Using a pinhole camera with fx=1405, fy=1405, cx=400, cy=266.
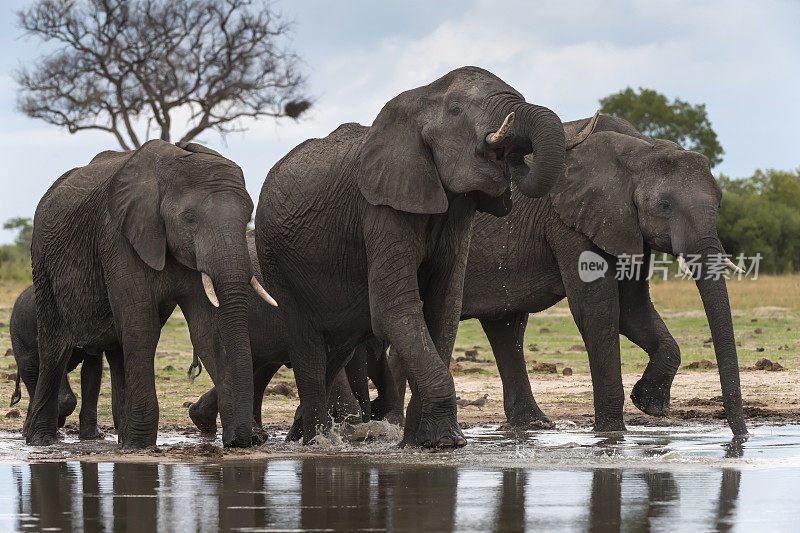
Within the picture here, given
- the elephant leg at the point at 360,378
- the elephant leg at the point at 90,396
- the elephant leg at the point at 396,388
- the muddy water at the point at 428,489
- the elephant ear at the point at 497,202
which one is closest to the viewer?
the muddy water at the point at 428,489

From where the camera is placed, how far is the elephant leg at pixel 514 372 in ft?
37.0

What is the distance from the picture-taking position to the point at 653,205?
10156mm

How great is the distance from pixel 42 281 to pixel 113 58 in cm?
2717

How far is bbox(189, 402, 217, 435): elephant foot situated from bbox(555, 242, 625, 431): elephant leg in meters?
2.81

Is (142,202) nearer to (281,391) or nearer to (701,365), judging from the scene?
(281,391)

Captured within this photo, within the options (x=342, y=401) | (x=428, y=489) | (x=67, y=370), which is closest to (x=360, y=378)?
(x=342, y=401)

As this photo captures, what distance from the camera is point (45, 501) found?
605 centimetres

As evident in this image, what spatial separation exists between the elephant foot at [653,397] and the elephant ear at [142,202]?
4.02 metres

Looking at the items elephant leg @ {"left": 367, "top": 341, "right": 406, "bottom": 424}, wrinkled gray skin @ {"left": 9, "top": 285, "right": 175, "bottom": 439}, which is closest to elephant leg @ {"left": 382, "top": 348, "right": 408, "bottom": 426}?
elephant leg @ {"left": 367, "top": 341, "right": 406, "bottom": 424}

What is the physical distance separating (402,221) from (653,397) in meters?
3.45

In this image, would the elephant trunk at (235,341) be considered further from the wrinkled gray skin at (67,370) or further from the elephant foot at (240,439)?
the wrinkled gray skin at (67,370)

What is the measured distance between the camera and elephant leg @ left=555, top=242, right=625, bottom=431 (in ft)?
33.7

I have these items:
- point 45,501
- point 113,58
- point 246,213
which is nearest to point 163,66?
point 113,58

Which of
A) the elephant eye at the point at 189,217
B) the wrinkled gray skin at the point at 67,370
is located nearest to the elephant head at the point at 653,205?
the elephant eye at the point at 189,217
